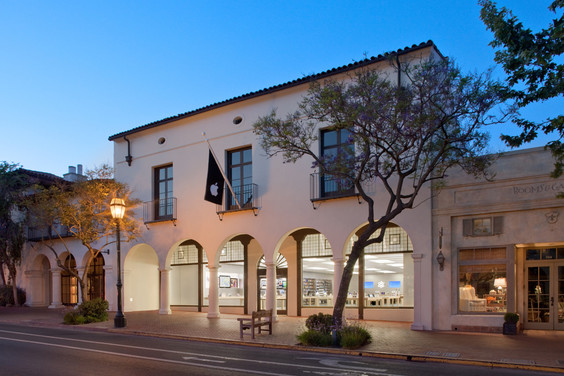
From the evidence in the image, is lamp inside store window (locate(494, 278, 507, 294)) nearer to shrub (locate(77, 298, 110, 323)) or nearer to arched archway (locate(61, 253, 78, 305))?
shrub (locate(77, 298, 110, 323))

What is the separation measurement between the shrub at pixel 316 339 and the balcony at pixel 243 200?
7650 mm

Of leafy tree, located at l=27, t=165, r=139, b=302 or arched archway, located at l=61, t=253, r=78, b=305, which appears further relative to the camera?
arched archway, located at l=61, t=253, r=78, b=305

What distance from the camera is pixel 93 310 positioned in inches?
800

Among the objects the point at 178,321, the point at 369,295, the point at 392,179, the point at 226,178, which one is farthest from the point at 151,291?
the point at 392,179

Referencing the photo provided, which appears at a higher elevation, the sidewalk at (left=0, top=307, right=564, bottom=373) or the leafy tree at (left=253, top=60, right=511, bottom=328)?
the leafy tree at (left=253, top=60, right=511, bottom=328)

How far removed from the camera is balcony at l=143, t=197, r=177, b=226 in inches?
926

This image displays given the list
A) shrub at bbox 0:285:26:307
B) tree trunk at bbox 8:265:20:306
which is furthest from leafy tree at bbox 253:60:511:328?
shrub at bbox 0:285:26:307

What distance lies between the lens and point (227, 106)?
21.5 m

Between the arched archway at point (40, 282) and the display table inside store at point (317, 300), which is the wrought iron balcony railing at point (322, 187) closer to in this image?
the display table inside store at point (317, 300)

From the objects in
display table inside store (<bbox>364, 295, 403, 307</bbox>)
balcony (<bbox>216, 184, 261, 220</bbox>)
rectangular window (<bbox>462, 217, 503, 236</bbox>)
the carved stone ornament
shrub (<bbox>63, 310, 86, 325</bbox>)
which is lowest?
shrub (<bbox>63, 310, 86, 325</bbox>)

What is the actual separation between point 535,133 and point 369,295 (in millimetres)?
10458

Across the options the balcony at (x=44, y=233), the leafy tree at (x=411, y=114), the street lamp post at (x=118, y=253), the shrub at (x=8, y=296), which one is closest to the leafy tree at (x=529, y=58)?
the leafy tree at (x=411, y=114)

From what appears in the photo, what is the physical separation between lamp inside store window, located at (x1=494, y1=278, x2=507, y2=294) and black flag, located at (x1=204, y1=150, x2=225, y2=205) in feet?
34.3

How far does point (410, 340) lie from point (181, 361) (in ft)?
20.4
